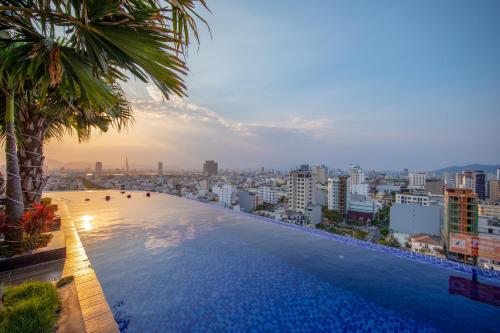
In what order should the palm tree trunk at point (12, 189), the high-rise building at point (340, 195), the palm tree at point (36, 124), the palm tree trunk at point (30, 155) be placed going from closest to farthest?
the palm tree trunk at point (12, 189) → the palm tree at point (36, 124) → the palm tree trunk at point (30, 155) → the high-rise building at point (340, 195)

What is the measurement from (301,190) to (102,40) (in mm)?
42992

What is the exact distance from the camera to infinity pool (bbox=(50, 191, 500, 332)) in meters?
2.82

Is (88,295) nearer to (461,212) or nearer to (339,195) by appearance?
(461,212)

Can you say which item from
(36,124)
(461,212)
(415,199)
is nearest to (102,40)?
(36,124)

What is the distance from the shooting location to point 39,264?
→ 2.85 m

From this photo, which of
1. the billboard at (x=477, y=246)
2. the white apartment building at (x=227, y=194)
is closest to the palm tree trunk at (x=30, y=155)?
the billboard at (x=477, y=246)

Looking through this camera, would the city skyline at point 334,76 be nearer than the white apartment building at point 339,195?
Yes

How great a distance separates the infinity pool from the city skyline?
3.00 m

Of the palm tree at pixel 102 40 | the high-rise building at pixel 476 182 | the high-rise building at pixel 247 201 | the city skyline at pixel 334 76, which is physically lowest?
the high-rise building at pixel 247 201

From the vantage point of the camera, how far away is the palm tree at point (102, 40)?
1442 mm

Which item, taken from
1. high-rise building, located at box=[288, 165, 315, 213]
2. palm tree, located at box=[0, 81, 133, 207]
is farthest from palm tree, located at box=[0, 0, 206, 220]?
high-rise building, located at box=[288, 165, 315, 213]

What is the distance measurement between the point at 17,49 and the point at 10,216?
7.74ft

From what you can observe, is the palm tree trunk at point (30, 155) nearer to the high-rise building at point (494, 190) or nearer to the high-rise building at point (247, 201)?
the high-rise building at point (247, 201)

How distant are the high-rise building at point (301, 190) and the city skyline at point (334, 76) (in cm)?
2166
